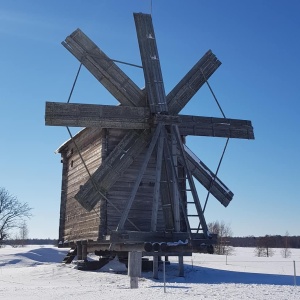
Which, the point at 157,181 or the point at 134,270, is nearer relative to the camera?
the point at 134,270

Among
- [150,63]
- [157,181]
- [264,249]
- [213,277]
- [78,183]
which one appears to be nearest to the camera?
[157,181]

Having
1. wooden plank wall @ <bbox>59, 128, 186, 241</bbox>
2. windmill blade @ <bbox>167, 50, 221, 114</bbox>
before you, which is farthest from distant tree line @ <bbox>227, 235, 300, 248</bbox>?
windmill blade @ <bbox>167, 50, 221, 114</bbox>

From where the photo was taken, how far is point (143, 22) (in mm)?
16609

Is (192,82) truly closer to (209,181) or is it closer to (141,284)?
(209,181)

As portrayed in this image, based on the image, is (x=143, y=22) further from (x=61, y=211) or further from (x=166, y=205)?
(x=61, y=211)

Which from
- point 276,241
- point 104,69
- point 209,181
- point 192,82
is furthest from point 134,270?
point 276,241

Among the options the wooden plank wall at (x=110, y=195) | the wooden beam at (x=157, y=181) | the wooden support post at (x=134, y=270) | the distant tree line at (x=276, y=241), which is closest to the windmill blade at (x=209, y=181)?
the wooden plank wall at (x=110, y=195)

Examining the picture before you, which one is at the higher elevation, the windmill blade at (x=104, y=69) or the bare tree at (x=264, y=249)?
the windmill blade at (x=104, y=69)

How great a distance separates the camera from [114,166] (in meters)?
15.4

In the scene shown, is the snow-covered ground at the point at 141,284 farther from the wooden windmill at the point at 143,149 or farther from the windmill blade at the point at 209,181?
the windmill blade at the point at 209,181

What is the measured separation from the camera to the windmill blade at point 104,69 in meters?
15.5

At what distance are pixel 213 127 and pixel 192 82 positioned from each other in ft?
6.02

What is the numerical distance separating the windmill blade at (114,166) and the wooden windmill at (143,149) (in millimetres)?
32

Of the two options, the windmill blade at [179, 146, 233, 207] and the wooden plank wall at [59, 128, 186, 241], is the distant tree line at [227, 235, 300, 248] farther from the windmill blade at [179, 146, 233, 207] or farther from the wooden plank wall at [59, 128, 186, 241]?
the windmill blade at [179, 146, 233, 207]
